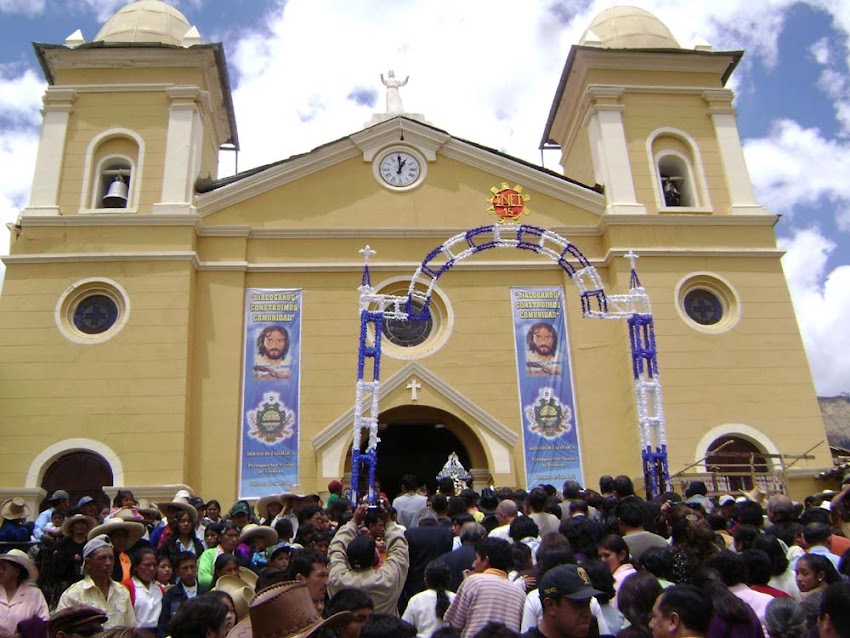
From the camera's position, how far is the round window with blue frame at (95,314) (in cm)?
1650

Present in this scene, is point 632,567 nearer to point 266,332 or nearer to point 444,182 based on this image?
point 266,332

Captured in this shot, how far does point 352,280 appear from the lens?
17453 millimetres

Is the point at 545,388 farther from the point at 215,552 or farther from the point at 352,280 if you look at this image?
the point at 215,552

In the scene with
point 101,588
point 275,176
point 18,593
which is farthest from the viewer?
point 275,176

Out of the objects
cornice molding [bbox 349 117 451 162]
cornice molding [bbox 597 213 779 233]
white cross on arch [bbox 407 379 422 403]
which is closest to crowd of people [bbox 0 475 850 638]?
white cross on arch [bbox 407 379 422 403]

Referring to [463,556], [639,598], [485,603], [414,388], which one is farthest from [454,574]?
[414,388]

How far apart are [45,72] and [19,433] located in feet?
28.0

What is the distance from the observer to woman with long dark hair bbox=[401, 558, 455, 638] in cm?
539

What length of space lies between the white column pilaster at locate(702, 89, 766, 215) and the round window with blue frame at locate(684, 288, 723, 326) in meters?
2.14

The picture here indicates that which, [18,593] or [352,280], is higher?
[352,280]

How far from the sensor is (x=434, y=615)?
5.41 meters

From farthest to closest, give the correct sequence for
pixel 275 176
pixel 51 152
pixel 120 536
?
1. pixel 275 176
2. pixel 51 152
3. pixel 120 536

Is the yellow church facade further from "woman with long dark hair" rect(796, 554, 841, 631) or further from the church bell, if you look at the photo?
"woman with long dark hair" rect(796, 554, 841, 631)

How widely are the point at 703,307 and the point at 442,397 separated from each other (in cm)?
608
